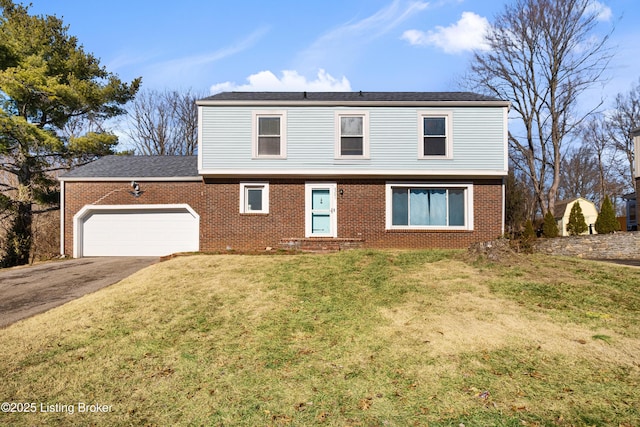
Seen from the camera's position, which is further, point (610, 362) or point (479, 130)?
point (479, 130)

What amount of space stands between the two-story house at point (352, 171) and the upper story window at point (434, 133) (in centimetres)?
4

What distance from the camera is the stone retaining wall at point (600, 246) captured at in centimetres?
1514

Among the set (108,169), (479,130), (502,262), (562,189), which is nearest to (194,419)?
(502,262)

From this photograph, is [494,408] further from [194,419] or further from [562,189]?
[562,189]

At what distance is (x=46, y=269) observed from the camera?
12.3 metres

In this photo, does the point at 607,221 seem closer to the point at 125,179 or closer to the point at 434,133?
the point at 434,133

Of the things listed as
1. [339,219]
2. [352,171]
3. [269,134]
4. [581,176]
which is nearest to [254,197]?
[269,134]

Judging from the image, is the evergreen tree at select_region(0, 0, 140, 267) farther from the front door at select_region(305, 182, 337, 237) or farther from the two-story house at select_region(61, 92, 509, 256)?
the front door at select_region(305, 182, 337, 237)

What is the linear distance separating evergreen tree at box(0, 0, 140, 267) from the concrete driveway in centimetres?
730

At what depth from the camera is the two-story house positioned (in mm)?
13703

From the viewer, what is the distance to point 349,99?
14.5 m

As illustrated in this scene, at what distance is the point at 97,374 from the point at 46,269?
975cm

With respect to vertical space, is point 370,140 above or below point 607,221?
above

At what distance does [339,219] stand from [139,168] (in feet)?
29.8
